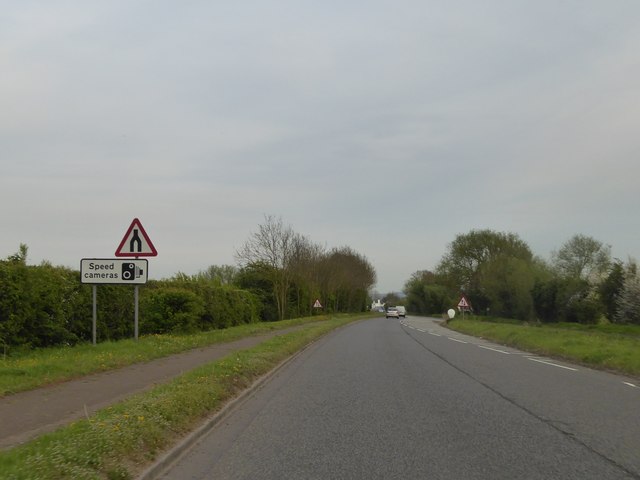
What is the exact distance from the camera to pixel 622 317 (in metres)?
45.8

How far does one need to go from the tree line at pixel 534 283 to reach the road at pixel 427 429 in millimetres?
37070

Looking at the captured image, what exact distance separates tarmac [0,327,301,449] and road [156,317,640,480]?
6.26 ft

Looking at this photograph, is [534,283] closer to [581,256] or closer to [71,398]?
[581,256]

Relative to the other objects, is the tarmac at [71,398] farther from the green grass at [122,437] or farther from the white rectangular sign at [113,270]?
the white rectangular sign at [113,270]

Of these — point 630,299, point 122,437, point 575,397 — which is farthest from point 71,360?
point 630,299

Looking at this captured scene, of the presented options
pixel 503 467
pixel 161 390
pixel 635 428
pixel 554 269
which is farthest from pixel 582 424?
pixel 554 269

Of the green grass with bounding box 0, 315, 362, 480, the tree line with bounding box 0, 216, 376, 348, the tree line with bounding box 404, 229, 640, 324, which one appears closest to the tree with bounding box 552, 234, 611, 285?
the tree line with bounding box 404, 229, 640, 324

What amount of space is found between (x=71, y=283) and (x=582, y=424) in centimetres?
1308

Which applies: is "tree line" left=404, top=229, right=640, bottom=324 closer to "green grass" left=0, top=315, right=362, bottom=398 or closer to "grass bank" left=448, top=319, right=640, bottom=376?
"grass bank" left=448, top=319, right=640, bottom=376

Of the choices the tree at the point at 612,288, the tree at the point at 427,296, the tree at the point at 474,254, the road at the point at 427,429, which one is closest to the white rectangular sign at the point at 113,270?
the road at the point at 427,429

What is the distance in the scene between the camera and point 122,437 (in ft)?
20.9

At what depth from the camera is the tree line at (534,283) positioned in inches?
1884

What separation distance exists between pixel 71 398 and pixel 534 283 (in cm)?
5616

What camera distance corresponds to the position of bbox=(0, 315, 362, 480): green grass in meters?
5.30
